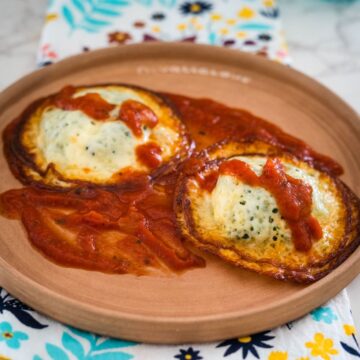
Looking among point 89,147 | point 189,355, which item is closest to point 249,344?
point 189,355

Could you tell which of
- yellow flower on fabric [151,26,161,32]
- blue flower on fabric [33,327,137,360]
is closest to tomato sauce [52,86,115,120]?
blue flower on fabric [33,327,137,360]

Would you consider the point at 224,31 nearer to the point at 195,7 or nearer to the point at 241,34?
the point at 241,34

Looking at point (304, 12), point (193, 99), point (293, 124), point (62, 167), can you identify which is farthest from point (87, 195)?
point (304, 12)

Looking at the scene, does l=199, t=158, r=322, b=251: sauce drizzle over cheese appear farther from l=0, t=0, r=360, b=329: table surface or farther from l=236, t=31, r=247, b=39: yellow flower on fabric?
l=236, t=31, r=247, b=39: yellow flower on fabric

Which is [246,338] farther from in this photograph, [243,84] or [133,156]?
[243,84]

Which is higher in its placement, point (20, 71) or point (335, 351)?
point (20, 71)

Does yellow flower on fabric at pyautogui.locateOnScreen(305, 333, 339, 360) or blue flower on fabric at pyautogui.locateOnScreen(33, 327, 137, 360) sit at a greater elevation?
blue flower on fabric at pyautogui.locateOnScreen(33, 327, 137, 360)
